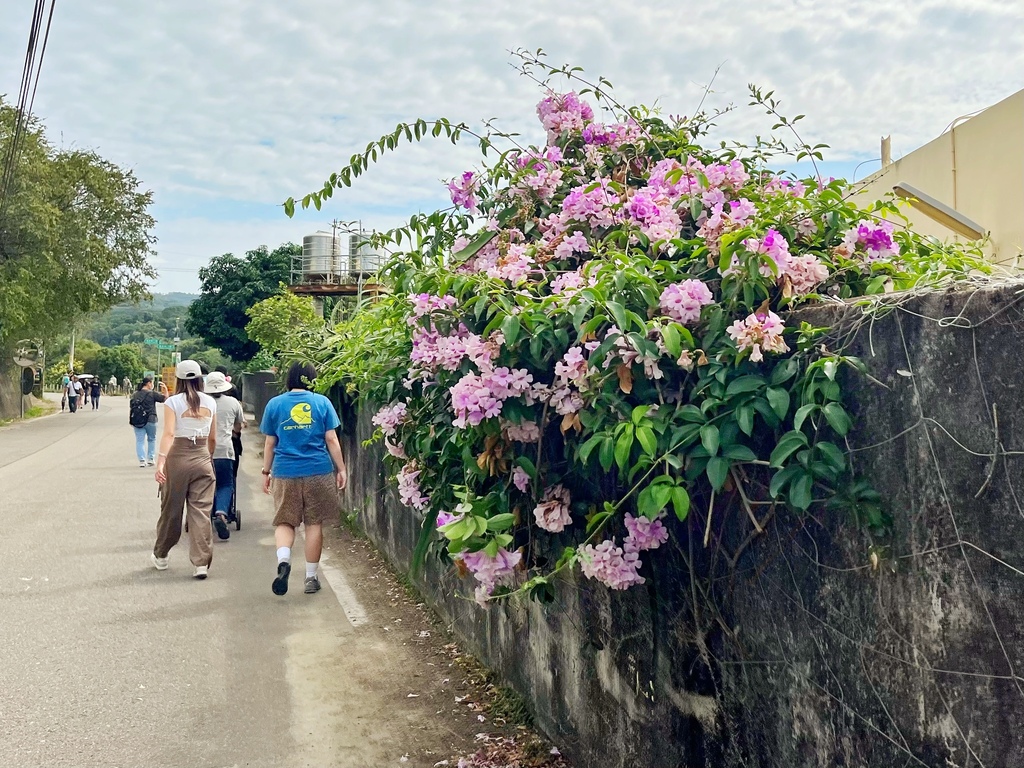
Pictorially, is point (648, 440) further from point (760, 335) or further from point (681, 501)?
point (760, 335)

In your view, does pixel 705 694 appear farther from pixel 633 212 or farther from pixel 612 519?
pixel 633 212

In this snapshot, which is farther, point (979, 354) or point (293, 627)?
point (293, 627)

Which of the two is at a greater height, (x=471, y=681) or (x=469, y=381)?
(x=469, y=381)

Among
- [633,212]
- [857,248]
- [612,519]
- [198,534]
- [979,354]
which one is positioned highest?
[633,212]

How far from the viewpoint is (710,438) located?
7.28ft

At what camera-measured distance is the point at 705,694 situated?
8.83ft

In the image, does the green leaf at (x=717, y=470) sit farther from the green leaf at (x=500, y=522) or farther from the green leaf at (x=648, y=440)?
the green leaf at (x=500, y=522)

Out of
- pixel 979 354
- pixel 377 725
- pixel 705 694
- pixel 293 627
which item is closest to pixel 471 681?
pixel 377 725

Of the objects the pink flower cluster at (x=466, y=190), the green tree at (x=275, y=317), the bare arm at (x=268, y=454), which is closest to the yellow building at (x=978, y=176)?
the pink flower cluster at (x=466, y=190)

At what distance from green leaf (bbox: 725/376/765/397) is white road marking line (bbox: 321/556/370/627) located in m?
4.24

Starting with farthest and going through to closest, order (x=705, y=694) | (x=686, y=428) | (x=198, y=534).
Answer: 1. (x=198, y=534)
2. (x=705, y=694)
3. (x=686, y=428)

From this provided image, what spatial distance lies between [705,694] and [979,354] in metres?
1.42

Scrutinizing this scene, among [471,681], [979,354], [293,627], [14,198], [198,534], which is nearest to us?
[979,354]

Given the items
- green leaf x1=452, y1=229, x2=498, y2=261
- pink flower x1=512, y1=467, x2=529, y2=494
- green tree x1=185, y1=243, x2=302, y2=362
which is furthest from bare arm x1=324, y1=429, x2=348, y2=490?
green tree x1=185, y1=243, x2=302, y2=362
